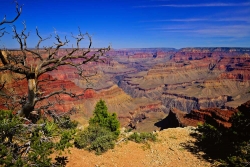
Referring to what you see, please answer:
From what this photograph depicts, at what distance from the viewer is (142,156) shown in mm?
14227

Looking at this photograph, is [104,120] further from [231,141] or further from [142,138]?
[231,141]

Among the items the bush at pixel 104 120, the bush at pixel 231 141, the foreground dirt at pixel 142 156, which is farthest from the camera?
the bush at pixel 104 120

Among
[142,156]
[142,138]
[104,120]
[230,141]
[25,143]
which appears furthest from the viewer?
[104,120]

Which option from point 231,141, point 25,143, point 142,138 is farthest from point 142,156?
point 25,143

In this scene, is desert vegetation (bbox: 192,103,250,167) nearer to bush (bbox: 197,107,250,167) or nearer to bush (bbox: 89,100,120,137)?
bush (bbox: 197,107,250,167)

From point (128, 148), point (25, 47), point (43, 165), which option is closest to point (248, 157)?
point (128, 148)

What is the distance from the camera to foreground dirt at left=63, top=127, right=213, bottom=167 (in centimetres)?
1233

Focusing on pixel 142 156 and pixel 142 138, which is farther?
pixel 142 138

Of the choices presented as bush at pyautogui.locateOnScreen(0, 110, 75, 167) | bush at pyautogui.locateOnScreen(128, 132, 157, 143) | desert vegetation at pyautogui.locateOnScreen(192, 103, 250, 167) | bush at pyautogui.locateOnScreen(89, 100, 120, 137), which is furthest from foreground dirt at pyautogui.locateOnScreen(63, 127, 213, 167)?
bush at pyautogui.locateOnScreen(89, 100, 120, 137)

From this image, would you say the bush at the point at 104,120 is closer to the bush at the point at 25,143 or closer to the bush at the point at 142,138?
the bush at the point at 142,138

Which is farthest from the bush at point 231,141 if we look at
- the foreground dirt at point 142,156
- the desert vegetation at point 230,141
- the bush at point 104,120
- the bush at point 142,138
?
the bush at point 104,120

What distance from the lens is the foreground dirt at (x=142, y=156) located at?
12328 mm

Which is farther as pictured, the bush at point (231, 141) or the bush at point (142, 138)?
the bush at point (142, 138)

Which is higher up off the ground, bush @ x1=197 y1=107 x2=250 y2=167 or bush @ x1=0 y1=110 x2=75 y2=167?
bush @ x1=0 y1=110 x2=75 y2=167
